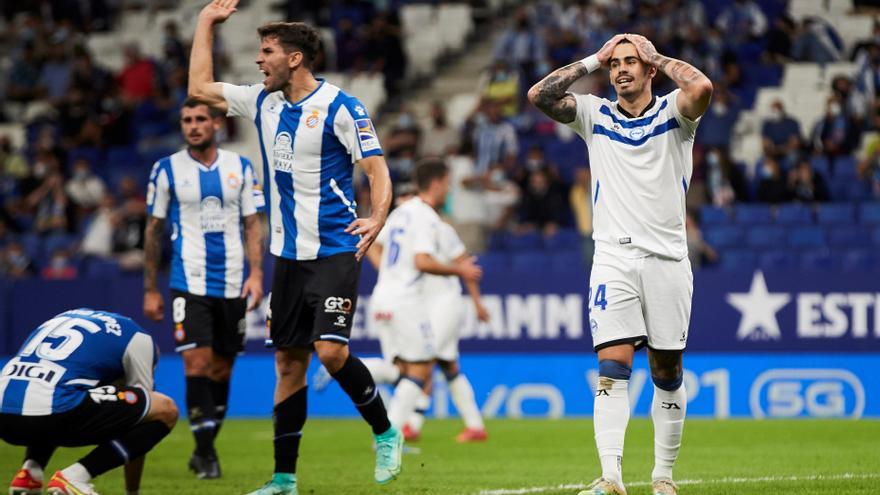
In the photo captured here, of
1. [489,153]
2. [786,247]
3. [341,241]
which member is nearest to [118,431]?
[341,241]

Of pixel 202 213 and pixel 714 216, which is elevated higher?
pixel 202 213

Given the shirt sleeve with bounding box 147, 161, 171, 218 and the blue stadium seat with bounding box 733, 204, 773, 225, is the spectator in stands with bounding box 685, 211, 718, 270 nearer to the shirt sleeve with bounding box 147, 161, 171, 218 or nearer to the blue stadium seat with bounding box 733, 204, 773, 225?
the blue stadium seat with bounding box 733, 204, 773, 225

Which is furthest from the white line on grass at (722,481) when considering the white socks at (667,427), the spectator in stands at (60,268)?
the spectator in stands at (60,268)

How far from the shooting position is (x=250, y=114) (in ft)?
25.8

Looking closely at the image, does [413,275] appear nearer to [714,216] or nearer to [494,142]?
[714,216]

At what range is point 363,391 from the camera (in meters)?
7.75

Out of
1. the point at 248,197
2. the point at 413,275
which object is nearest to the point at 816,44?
the point at 413,275

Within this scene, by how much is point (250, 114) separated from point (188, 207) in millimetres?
2404

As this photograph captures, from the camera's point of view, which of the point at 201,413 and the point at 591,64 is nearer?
the point at 591,64

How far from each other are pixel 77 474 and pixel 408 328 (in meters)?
5.41

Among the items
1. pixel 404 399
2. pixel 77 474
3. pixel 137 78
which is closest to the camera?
pixel 77 474

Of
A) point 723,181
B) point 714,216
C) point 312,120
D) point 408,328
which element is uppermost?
point 312,120

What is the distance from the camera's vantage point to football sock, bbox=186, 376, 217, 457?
31.7ft

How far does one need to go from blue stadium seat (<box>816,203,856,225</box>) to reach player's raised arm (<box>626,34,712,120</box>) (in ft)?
35.7
